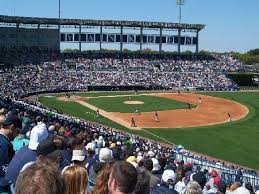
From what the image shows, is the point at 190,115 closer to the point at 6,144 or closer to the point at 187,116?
the point at 187,116

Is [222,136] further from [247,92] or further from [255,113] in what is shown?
[247,92]

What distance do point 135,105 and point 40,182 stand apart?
2316 inches

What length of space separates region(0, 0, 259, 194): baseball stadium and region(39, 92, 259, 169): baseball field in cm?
11

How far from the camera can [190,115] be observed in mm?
55281

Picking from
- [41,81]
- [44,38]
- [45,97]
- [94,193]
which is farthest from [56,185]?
[44,38]

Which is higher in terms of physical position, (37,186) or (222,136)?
(37,186)

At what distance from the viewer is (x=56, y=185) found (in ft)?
12.7

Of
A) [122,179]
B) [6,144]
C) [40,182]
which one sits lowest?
[6,144]

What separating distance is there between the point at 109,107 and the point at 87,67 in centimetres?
3238

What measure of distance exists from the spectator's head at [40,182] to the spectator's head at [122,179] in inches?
37.7

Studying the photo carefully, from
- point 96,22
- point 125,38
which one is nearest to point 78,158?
point 96,22

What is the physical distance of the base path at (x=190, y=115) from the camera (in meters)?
49.0

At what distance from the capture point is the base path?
161ft

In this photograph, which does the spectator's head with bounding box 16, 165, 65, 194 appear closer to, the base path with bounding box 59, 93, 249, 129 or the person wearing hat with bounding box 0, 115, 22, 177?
the person wearing hat with bounding box 0, 115, 22, 177
